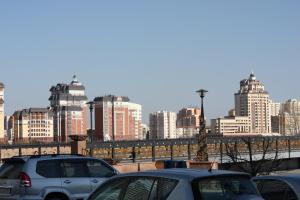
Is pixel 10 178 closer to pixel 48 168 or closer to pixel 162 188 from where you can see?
pixel 48 168

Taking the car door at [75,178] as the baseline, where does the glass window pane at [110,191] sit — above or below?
above

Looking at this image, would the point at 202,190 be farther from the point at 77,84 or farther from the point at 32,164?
the point at 77,84

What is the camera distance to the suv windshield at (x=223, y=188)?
684cm

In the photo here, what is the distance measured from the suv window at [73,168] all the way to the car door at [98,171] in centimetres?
13

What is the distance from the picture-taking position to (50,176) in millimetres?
12828

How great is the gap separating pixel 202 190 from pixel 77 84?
165m

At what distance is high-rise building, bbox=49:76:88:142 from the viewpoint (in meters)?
148

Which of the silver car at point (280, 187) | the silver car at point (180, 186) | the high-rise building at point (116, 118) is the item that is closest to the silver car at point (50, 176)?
the silver car at point (280, 187)

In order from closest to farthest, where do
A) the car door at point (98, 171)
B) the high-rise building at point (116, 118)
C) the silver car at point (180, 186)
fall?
the silver car at point (180, 186), the car door at point (98, 171), the high-rise building at point (116, 118)

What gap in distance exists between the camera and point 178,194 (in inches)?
267

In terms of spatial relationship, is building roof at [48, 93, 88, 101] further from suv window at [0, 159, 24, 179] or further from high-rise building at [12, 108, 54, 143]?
suv window at [0, 159, 24, 179]

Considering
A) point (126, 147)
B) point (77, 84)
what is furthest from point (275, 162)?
point (77, 84)

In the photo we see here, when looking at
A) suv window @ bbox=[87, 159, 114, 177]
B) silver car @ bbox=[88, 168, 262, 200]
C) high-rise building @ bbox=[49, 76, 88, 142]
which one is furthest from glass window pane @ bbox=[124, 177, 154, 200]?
high-rise building @ bbox=[49, 76, 88, 142]

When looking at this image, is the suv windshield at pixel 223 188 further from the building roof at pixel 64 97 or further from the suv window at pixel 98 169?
the building roof at pixel 64 97
